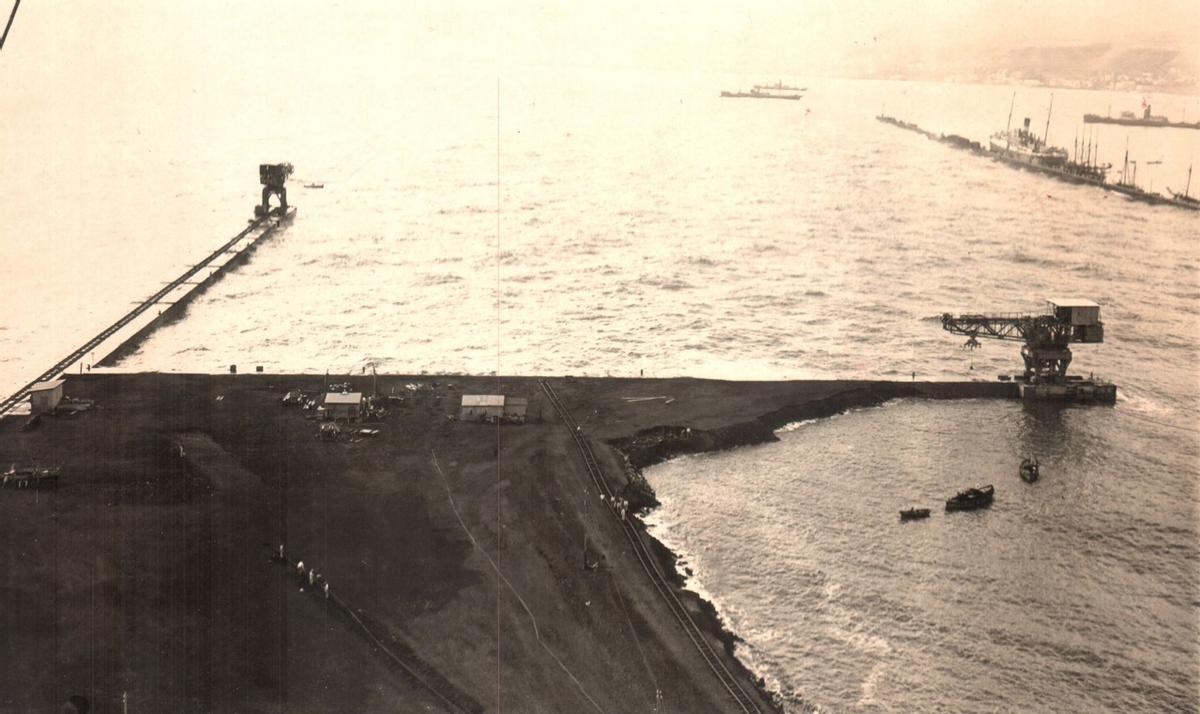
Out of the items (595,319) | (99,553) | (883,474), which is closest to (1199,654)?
(883,474)

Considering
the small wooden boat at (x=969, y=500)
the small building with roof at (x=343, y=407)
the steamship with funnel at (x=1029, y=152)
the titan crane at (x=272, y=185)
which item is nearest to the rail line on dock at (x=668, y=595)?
the small building with roof at (x=343, y=407)

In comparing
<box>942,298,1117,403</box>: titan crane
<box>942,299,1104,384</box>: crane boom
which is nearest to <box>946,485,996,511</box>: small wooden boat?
<box>942,298,1117,403</box>: titan crane

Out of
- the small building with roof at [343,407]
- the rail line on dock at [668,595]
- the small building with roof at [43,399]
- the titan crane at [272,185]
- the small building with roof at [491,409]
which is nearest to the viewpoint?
the rail line on dock at [668,595]

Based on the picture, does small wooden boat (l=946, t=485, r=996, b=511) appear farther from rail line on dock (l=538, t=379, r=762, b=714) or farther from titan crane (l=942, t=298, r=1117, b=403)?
titan crane (l=942, t=298, r=1117, b=403)

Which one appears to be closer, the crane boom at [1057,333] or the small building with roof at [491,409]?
the small building with roof at [491,409]

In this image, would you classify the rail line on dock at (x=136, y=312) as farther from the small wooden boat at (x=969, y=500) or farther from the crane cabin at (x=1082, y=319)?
the crane cabin at (x=1082, y=319)

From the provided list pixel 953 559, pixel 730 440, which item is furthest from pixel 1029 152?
pixel 953 559
